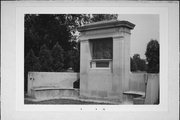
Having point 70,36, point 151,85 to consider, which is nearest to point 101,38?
point 70,36

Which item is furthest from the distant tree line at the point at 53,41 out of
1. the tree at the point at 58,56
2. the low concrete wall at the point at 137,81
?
the low concrete wall at the point at 137,81

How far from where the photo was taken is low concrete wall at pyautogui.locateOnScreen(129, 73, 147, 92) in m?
4.38

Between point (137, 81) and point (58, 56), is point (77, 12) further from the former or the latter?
point (137, 81)

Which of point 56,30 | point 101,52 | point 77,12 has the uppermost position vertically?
point 77,12

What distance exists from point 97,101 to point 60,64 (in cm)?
84

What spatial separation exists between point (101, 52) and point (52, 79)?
906mm

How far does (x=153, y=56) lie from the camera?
14.5 feet

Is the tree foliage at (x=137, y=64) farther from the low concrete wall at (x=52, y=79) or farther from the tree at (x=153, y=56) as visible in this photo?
the low concrete wall at (x=52, y=79)

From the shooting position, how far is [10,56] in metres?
4.38

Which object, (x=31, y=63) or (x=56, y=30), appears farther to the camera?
(x=56, y=30)

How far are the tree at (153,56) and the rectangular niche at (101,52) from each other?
597 millimetres

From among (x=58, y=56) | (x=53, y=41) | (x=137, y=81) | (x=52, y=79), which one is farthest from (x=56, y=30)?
(x=137, y=81)

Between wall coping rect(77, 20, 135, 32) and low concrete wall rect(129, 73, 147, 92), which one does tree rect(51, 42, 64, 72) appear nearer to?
wall coping rect(77, 20, 135, 32)

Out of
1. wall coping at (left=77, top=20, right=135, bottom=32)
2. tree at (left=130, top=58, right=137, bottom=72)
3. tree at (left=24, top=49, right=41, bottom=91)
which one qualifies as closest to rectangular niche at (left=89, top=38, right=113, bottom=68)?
wall coping at (left=77, top=20, right=135, bottom=32)
